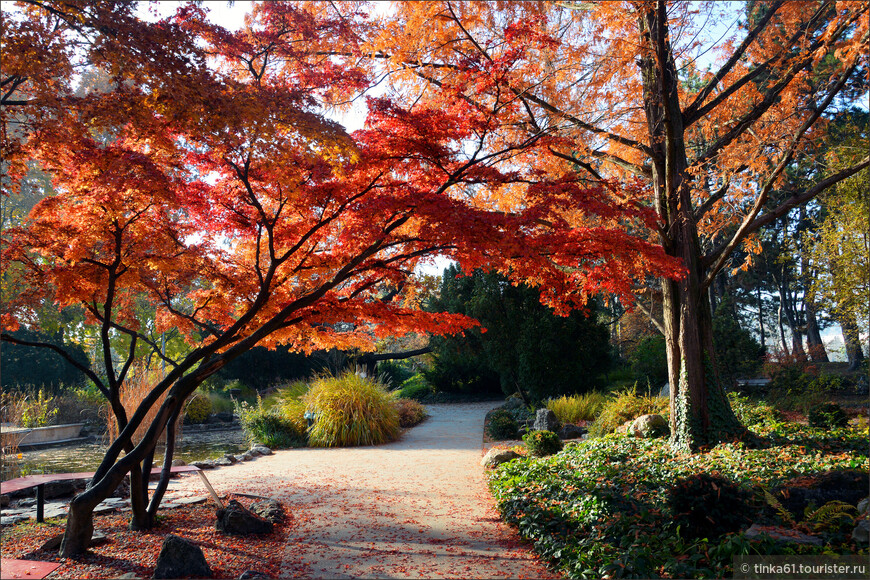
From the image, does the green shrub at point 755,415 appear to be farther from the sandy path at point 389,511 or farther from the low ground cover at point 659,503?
the sandy path at point 389,511

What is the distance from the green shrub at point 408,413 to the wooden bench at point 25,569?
872 cm

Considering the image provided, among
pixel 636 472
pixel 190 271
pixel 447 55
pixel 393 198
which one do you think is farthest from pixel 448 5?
pixel 636 472

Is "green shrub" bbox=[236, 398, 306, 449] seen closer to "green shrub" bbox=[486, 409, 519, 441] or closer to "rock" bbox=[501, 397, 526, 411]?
"green shrub" bbox=[486, 409, 519, 441]

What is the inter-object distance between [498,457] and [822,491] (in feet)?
11.7

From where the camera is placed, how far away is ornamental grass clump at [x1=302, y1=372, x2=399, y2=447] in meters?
9.70

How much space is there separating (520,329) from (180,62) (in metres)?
10.4

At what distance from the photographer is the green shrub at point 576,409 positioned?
10.5 metres

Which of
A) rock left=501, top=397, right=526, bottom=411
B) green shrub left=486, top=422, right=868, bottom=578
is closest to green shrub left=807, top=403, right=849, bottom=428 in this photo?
Result: green shrub left=486, top=422, right=868, bottom=578

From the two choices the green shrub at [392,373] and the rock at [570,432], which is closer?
the rock at [570,432]

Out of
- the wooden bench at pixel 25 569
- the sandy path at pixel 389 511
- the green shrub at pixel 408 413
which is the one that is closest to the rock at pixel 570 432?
the sandy path at pixel 389 511

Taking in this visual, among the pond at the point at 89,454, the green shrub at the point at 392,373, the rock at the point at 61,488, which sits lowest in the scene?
the pond at the point at 89,454

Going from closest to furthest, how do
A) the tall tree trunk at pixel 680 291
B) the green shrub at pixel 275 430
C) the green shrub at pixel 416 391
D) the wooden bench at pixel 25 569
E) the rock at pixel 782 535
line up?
the wooden bench at pixel 25 569 → the rock at pixel 782 535 → the tall tree trunk at pixel 680 291 → the green shrub at pixel 275 430 → the green shrub at pixel 416 391

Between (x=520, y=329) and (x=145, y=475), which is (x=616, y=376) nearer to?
(x=520, y=329)

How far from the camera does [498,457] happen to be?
7066 millimetres
